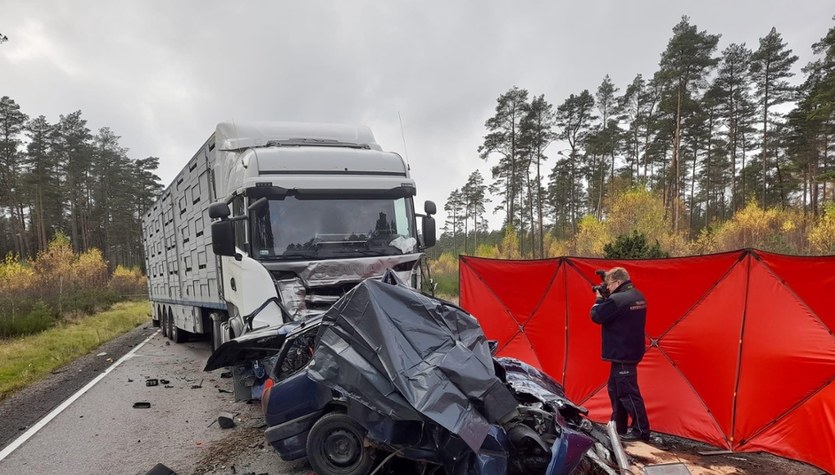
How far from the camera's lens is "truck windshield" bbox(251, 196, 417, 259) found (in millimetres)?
5496

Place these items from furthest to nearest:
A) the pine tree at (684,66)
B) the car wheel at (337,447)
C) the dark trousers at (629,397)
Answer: the pine tree at (684,66) < the dark trousers at (629,397) < the car wheel at (337,447)

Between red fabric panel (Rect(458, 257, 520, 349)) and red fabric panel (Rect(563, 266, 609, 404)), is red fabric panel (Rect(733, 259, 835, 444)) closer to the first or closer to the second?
red fabric panel (Rect(563, 266, 609, 404))

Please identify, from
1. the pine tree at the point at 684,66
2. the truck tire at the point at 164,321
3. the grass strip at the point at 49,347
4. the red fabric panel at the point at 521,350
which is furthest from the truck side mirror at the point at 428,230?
Result: the pine tree at the point at 684,66

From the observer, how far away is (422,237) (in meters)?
6.54

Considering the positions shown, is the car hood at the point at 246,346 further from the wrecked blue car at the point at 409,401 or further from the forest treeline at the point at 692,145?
the forest treeline at the point at 692,145

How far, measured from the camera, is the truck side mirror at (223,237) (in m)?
5.40

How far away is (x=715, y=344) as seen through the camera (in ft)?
16.2

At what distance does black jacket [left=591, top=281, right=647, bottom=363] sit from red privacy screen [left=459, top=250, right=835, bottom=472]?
84 cm

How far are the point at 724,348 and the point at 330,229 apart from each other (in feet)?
15.4

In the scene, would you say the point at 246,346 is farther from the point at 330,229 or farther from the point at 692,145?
the point at 692,145

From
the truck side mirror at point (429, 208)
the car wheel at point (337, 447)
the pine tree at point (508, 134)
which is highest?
the pine tree at point (508, 134)

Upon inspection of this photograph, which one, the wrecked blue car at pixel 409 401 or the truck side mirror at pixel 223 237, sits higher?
the truck side mirror at pixel 223 237

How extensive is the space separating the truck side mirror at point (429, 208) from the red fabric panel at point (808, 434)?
176 inches

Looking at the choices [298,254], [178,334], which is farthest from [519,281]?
[178,334]
